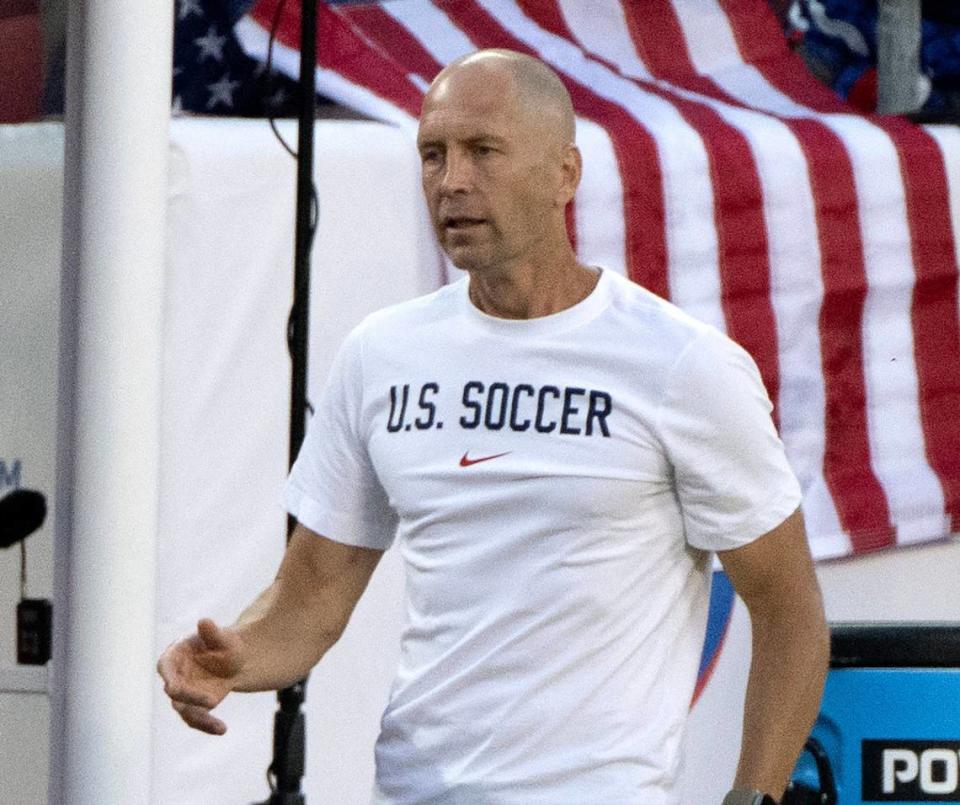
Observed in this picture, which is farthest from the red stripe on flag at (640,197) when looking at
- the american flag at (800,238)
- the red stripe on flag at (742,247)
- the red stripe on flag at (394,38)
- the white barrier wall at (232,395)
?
the white barrier wall at (232,395)

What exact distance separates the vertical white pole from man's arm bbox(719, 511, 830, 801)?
1676mm

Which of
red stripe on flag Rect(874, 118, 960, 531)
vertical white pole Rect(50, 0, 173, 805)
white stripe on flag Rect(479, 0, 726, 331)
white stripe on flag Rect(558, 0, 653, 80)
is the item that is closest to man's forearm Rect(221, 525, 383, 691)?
vertical white pole Rect(50, 0, 173, 805)

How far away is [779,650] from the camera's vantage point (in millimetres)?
2609

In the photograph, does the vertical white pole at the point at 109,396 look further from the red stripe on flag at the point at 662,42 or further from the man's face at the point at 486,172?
the red stripe on flag at the point at 662,42

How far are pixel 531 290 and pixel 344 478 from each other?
0.38 meters

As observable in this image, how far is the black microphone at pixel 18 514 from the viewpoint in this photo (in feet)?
9.45

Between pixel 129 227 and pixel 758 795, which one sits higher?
pixel 129 227

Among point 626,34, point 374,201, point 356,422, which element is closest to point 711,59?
point 626,34

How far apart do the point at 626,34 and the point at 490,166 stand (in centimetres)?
336

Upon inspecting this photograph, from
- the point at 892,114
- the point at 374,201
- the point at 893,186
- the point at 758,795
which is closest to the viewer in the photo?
the point at 758,795

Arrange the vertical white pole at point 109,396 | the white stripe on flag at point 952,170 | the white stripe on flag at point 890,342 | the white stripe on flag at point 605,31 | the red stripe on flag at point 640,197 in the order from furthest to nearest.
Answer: the white stripe on flag at point 605,31 → the white stripe on flag at point 952,170 → the white stripe on flag at point 890,342 → the red stripe on flag at point 640,197 → the vertical white pole at point 109,396

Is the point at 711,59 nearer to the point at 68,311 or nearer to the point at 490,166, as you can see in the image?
the point at 68,311

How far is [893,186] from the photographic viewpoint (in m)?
5.37

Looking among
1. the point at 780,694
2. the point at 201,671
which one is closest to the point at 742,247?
the point at 780,694
